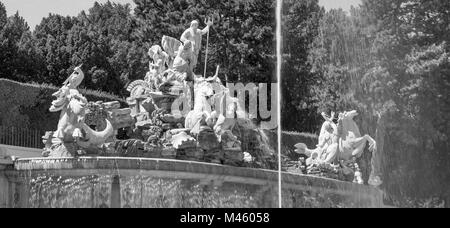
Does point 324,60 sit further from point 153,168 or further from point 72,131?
point 72,131

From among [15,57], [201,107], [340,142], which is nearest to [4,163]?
[201,107]

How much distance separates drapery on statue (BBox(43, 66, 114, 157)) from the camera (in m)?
29.2

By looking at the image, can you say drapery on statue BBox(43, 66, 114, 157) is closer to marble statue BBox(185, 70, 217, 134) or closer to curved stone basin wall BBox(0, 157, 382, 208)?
curved stone basin wall BBox(0, 157, 382, 208)

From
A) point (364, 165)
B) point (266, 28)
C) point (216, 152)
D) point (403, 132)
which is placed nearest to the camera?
point (216, 152)

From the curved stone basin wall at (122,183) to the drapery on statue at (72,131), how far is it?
21.3 inches

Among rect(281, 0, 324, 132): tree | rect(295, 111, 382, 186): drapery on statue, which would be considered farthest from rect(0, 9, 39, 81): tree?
rect(295, 111, 382, 186): drapery on statue

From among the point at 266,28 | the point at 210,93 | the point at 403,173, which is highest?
the point at 266,28

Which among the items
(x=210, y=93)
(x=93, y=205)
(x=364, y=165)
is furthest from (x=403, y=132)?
(x=93, y=205)

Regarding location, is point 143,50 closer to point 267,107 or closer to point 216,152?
point 267,107

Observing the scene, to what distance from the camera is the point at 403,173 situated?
165 ft

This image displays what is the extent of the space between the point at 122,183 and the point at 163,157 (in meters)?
1.88

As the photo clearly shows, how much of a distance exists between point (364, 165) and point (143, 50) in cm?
1427

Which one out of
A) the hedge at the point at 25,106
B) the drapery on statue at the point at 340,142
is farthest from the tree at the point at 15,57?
the drapery on statue at the point at 340,142

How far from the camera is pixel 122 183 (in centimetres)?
2938
